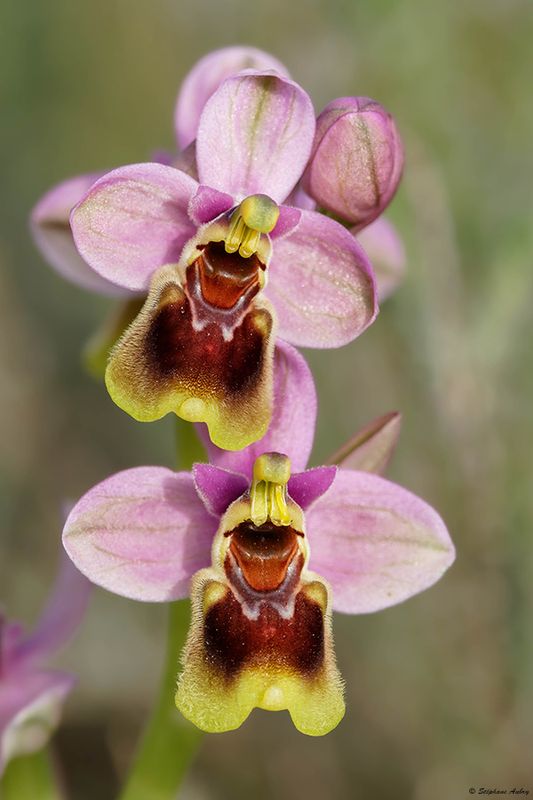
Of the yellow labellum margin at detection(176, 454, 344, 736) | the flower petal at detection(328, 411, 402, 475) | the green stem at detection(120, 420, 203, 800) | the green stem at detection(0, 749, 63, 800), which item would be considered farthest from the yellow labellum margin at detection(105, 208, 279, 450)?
the green stem at detection(0, 749, 63, 800)

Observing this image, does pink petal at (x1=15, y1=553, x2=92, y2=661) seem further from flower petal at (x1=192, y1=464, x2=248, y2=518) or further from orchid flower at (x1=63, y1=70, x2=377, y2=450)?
orchid flower at (x1=63, y1=70, x2=377, y2=450)

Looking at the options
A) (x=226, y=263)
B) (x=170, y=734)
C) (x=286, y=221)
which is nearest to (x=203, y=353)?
(x=226, y=263)

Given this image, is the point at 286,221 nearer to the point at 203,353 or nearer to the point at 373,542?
the point at 203,353

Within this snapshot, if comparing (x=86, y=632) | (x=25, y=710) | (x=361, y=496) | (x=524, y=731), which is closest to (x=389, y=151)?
(x=361, y=496)

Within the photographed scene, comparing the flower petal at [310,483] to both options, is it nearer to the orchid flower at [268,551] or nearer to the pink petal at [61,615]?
the orchid flower at [268,551]

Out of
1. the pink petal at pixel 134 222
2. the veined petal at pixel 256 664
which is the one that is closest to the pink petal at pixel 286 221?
the pink petal at pixel 134 222

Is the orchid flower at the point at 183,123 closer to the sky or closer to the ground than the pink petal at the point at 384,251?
closer to the sky
